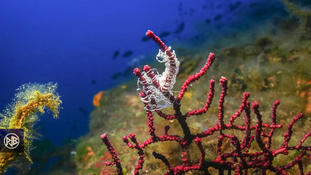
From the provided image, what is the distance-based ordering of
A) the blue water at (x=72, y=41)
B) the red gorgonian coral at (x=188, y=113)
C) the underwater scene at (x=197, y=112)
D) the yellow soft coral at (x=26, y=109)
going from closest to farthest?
the red gorgonian coral at (x=188, y=113) < the underwater scene at (x=197, y=112) < the yellow soft coral at (x=26, y=109) < the blue water at (x=72, y=41)

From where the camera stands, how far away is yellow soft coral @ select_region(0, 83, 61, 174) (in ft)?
10.3

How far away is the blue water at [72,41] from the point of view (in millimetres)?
69125

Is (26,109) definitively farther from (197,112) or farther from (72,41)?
(72,41)

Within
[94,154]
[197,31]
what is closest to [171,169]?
[94,154]

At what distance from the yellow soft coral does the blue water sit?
171 ft

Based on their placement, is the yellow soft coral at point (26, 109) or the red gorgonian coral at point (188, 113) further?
the yellow soft coral at point (26, 109)

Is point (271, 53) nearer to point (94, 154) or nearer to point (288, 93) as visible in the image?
point (288, 93)

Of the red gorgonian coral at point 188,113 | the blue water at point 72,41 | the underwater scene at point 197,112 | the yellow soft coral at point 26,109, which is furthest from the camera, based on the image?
the blue water at point 72,41

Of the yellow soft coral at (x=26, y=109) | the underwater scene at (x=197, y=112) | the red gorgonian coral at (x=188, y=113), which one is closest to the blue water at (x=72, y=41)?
the underwater scene at (x=197, y=112)

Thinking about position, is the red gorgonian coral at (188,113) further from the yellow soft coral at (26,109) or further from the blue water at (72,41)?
the blue water at (72,41)

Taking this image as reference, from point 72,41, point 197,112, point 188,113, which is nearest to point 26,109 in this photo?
point 188,113

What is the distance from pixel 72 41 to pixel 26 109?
A: 109 metres

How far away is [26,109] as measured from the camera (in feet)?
10.3

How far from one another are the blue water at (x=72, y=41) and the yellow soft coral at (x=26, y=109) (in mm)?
51999
